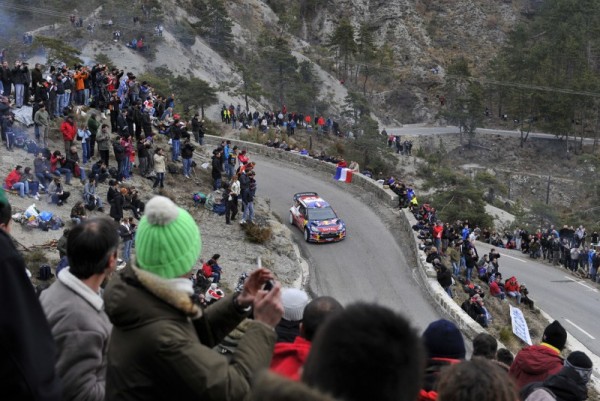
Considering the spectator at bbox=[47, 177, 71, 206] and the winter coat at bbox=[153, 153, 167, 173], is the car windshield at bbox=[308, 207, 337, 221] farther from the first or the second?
the spectator at bbox=[47, 177, 71, 206]

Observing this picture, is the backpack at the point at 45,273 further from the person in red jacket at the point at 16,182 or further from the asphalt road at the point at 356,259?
the asphalt road at the point at 356,259

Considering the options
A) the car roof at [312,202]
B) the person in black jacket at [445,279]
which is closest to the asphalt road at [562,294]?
the person in black jacket at [445,279]

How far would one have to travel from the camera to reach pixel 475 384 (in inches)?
140

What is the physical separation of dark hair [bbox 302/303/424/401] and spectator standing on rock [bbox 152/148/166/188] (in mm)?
22726

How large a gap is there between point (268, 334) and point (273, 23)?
77787 mm

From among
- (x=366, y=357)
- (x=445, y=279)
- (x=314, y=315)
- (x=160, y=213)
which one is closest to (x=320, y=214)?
(x=445, y=279)

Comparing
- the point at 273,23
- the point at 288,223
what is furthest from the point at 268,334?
the point at 273,23

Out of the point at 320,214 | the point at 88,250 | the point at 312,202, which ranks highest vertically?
the point at 88,250

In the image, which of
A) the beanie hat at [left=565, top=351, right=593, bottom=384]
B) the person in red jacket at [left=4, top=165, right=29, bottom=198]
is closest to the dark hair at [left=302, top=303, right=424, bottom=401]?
the beanie hat at [left=565, top=351, right=593, bottom=384]

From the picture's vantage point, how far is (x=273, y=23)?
78125 mm

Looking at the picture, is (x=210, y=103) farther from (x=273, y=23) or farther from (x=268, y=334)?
(x=268, y=334)

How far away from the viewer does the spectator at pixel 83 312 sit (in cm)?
355

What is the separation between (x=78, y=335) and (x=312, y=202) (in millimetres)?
25632

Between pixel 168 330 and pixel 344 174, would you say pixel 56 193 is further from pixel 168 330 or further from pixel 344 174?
pixel 168 330
